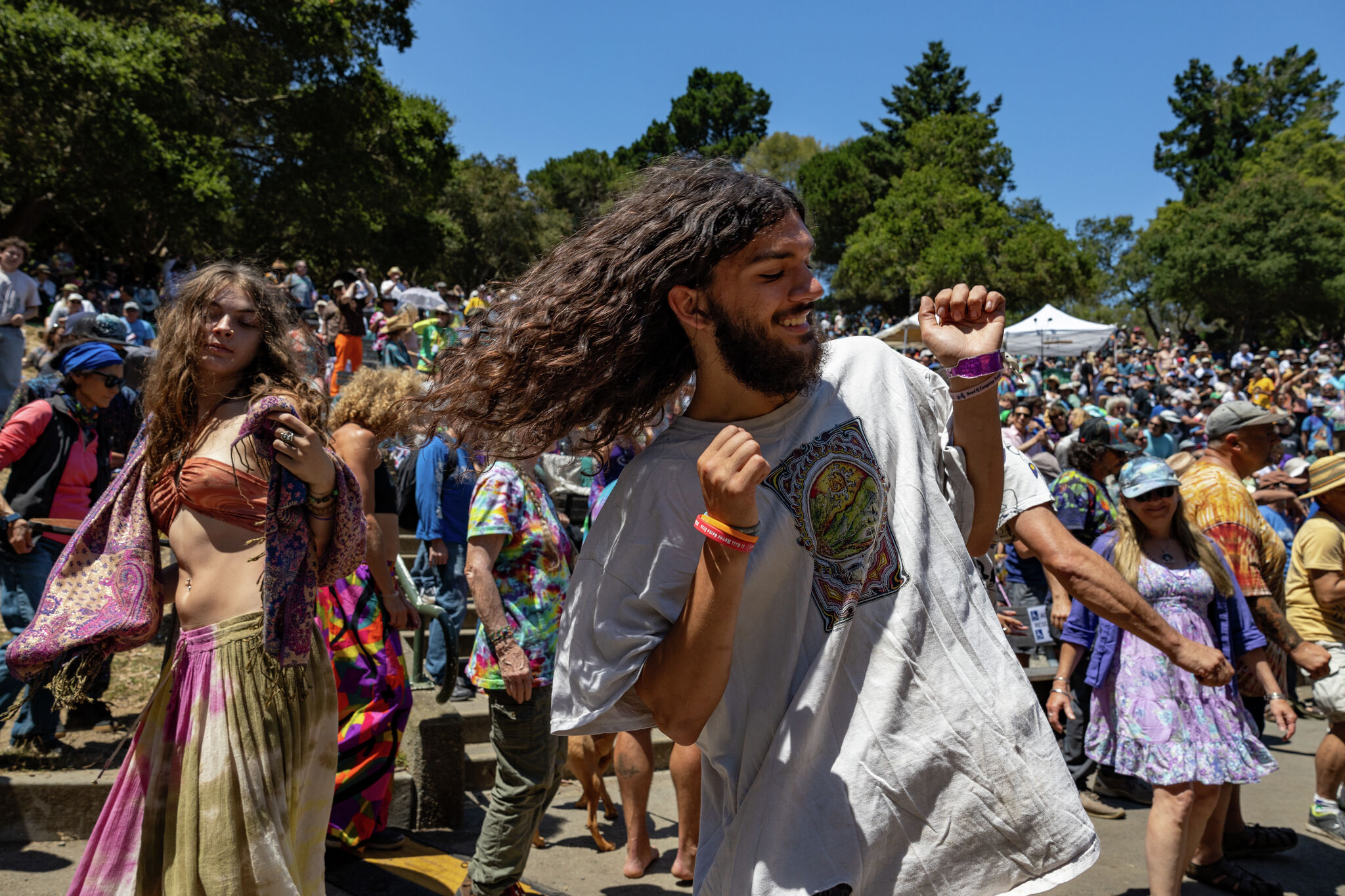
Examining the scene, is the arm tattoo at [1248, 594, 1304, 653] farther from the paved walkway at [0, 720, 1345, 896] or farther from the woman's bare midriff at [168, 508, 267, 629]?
the woman's bare midriff at [168, 508, 267, 629]

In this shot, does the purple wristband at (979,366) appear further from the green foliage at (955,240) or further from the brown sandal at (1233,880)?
the green foliage at (955,240)

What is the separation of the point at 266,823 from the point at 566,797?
324 cm

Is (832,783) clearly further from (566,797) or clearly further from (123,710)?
(123,710)

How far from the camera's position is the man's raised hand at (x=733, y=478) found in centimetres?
150

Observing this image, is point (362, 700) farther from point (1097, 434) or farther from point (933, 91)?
point (933, 91)

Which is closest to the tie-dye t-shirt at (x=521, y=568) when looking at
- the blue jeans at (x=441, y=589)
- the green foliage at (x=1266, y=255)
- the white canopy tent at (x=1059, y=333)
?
the blue jeans at (x=441, y=589)

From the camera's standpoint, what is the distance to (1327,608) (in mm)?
4773

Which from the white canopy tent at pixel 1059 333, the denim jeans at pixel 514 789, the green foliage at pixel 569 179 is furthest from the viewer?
the green foliage at pixel 569 179

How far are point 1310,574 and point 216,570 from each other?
490 centimetres

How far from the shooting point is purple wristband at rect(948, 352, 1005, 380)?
2004 mm

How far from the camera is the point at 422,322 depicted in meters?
13.1

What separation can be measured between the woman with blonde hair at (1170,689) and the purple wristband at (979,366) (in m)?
2.43

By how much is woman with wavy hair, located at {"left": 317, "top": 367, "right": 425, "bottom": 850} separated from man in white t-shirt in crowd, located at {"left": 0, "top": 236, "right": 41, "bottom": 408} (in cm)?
625

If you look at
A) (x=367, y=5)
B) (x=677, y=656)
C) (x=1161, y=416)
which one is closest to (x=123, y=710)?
(x=677, y=656)
